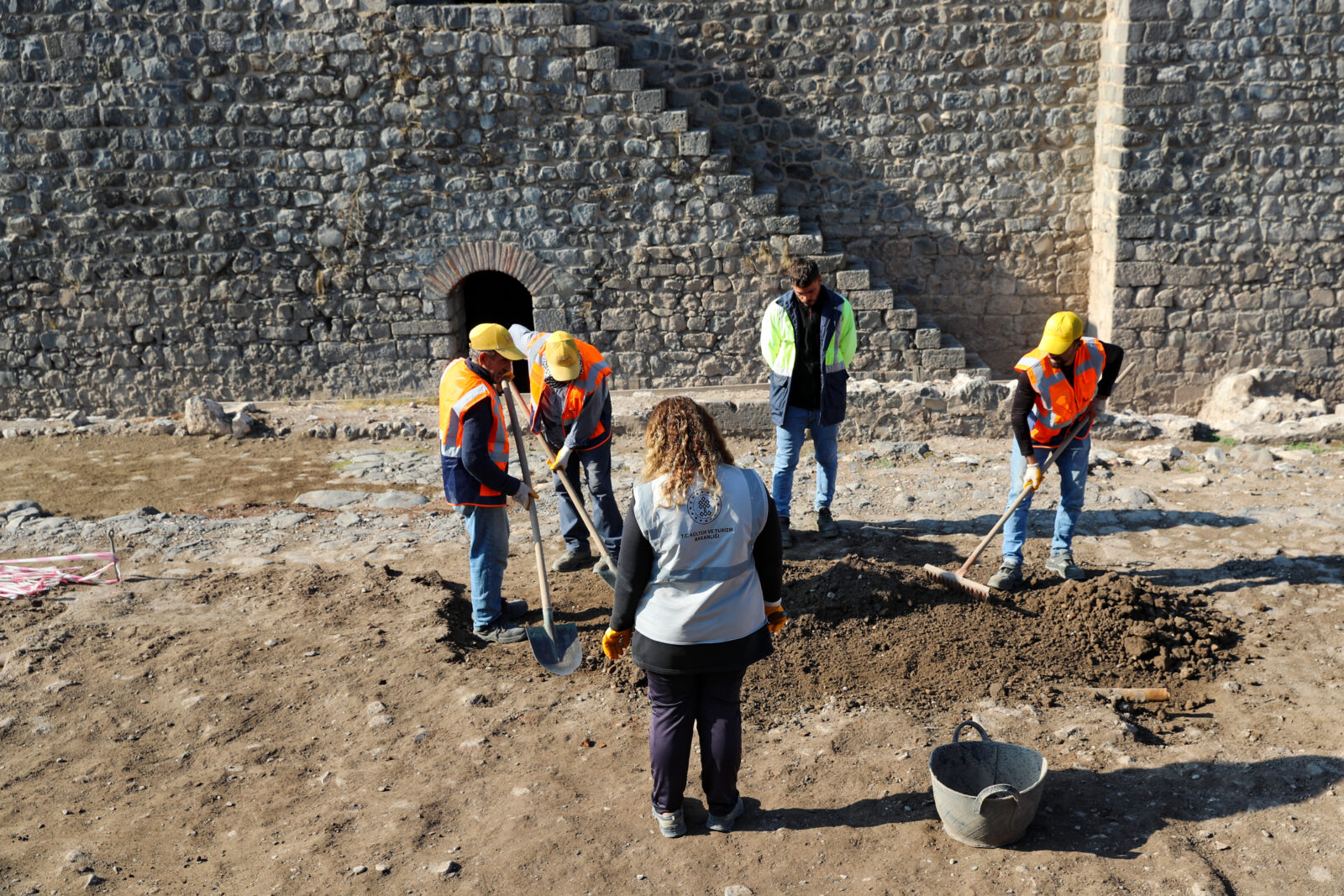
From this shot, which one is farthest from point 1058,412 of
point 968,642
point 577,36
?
point 577,36

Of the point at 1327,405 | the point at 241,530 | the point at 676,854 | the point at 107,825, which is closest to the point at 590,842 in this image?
the point at 676,854

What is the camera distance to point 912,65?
1014 centimetres

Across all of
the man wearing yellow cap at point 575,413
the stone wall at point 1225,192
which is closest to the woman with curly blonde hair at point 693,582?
the man wearing yellow cap at point 575,413

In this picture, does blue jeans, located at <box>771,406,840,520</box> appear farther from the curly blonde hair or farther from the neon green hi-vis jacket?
the curly blonde hair

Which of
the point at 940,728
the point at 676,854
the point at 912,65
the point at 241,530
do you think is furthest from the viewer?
the point at 912,65

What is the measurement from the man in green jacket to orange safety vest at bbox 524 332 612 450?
3.62ft

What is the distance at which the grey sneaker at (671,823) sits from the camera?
12.3ft

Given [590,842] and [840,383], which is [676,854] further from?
[840,383]

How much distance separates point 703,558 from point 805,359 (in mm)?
3098

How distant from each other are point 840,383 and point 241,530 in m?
4.22

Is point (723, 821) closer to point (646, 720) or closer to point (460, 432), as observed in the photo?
point (646, 720)

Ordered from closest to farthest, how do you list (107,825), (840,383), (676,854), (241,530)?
(676,854) < (107,825) < (840,383) < (241,530)

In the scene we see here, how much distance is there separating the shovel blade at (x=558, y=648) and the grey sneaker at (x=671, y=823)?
1262 millimetres

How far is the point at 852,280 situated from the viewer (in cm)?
995
